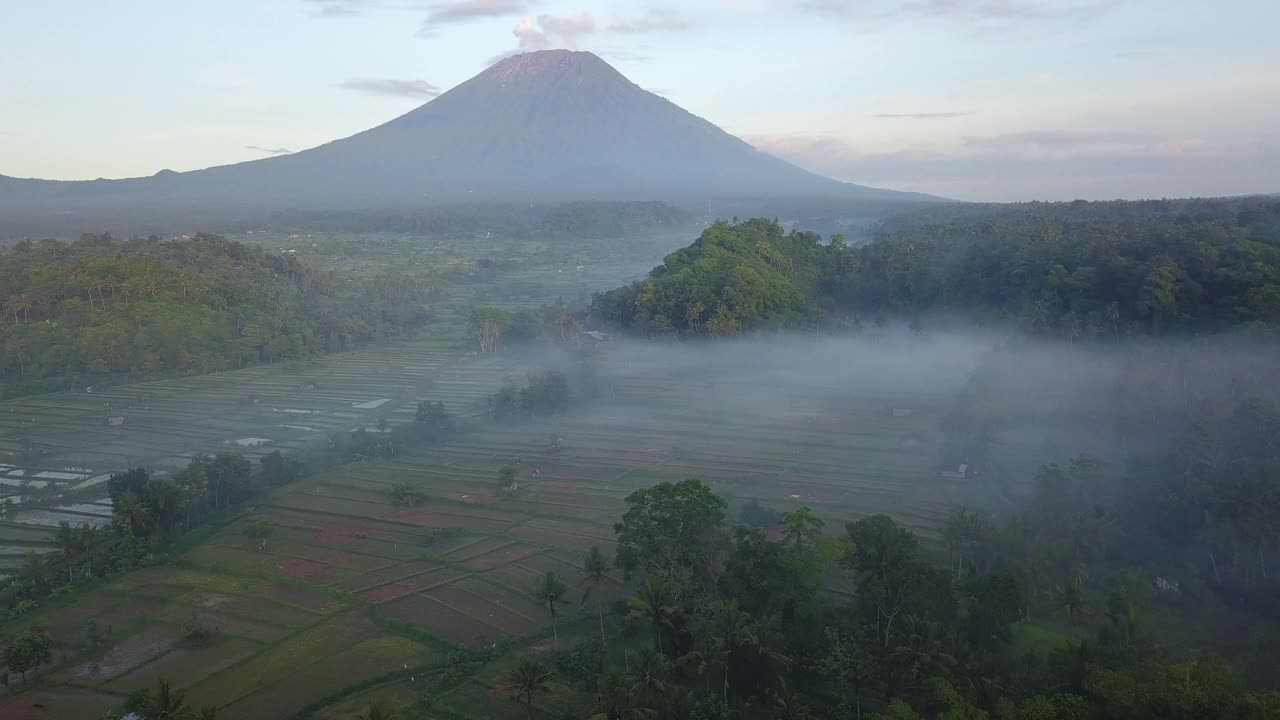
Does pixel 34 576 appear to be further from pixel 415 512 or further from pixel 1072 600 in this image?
pixel 1072 600

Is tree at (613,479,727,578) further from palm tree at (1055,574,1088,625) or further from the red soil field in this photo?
the red soil field

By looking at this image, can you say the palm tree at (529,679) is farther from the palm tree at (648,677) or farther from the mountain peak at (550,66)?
the mountain peak at (550,66)

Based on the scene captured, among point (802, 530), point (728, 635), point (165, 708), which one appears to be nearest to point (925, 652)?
point (728, 635)

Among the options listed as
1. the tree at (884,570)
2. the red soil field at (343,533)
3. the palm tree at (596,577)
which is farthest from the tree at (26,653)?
the tree at (884,570)

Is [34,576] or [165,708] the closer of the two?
[165,708]

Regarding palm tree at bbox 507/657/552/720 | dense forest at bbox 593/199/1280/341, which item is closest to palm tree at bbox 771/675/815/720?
palm tree at bbox 507/657/552/720

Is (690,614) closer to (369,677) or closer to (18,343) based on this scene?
(369,677)
